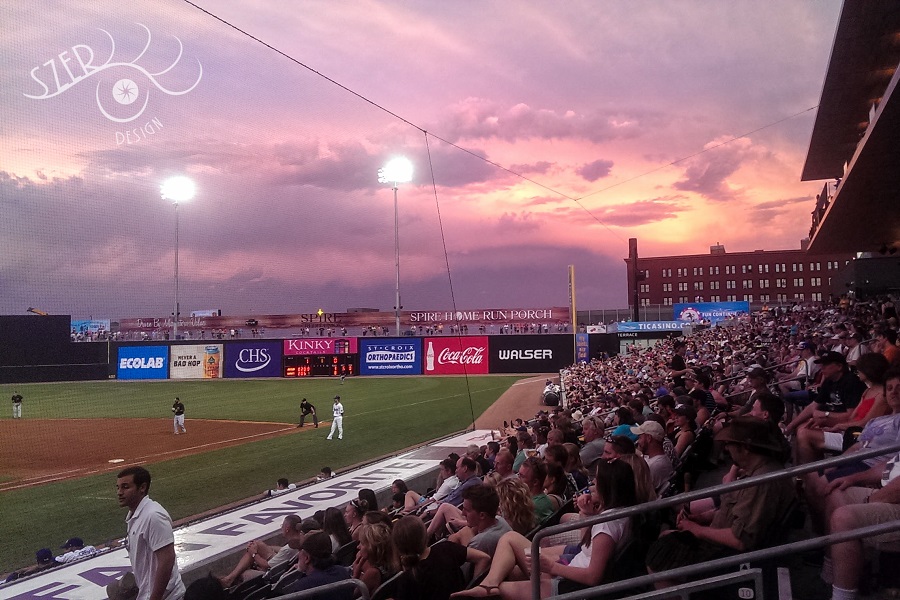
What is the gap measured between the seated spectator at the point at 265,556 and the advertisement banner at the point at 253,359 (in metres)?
43.3

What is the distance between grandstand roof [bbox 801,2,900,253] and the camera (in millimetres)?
11711

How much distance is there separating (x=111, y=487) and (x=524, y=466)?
14.5m

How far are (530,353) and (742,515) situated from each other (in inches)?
1766

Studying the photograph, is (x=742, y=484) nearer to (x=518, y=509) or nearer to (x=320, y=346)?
(x=518, y=509)

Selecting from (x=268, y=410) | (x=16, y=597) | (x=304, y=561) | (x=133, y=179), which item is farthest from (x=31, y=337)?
(x=304, y=561)

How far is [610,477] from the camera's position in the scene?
11.2 feet

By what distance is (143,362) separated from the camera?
49.3 m

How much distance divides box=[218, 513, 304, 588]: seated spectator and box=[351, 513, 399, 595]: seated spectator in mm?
1157

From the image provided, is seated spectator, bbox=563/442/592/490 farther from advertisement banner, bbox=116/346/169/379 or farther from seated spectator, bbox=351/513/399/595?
advertisement banner, bbox=116/346/169/379

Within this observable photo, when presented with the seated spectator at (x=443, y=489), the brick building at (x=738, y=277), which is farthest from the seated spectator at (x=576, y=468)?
the brick building at (x=738, y=277)

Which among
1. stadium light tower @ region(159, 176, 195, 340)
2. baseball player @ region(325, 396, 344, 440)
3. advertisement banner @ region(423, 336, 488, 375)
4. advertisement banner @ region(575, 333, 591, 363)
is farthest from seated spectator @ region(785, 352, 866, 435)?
advertisement banner @ region(423, 336, 488, 375)

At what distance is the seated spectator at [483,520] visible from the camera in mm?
3977

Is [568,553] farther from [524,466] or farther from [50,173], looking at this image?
[50,173]

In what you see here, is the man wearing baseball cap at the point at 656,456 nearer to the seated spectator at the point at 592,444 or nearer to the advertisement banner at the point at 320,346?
the seated spectator at the point at 592,444
